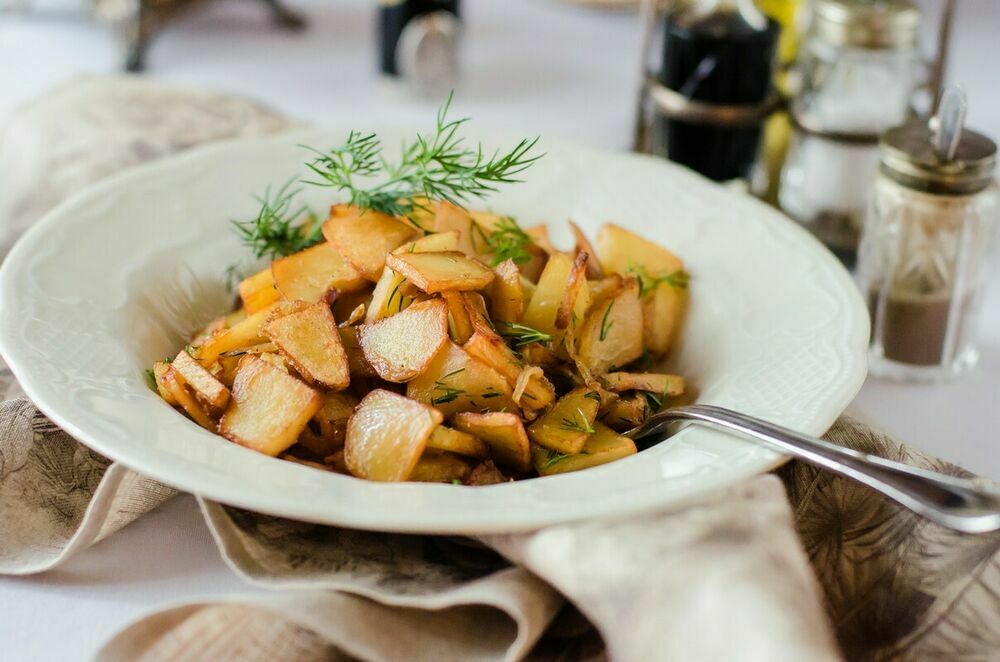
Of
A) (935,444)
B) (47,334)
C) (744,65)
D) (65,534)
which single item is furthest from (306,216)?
(935,444)

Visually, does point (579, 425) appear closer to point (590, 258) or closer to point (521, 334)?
point (521, 334)

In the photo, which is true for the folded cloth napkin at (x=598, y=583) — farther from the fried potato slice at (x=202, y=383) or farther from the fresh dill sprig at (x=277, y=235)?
the fresh dill sprig at (x=277, y=235)

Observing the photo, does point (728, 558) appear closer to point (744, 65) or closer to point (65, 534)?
point (65, 534)

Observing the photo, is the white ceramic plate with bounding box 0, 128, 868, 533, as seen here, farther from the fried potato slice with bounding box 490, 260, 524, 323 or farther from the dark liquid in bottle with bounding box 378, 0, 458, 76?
the dark liquid in bottle with bounding box 378, 0, 458, 76

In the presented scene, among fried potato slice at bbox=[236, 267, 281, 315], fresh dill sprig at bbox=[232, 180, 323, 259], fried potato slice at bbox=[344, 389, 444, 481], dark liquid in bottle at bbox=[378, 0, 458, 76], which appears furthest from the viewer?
dark liquid in bottle at bbox=[378, 0, 458, 76]

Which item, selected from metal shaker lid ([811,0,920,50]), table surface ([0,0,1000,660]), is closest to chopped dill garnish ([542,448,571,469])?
table surface ([0,0,1000,660])

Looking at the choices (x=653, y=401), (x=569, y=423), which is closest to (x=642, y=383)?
(x=653, y=401)
